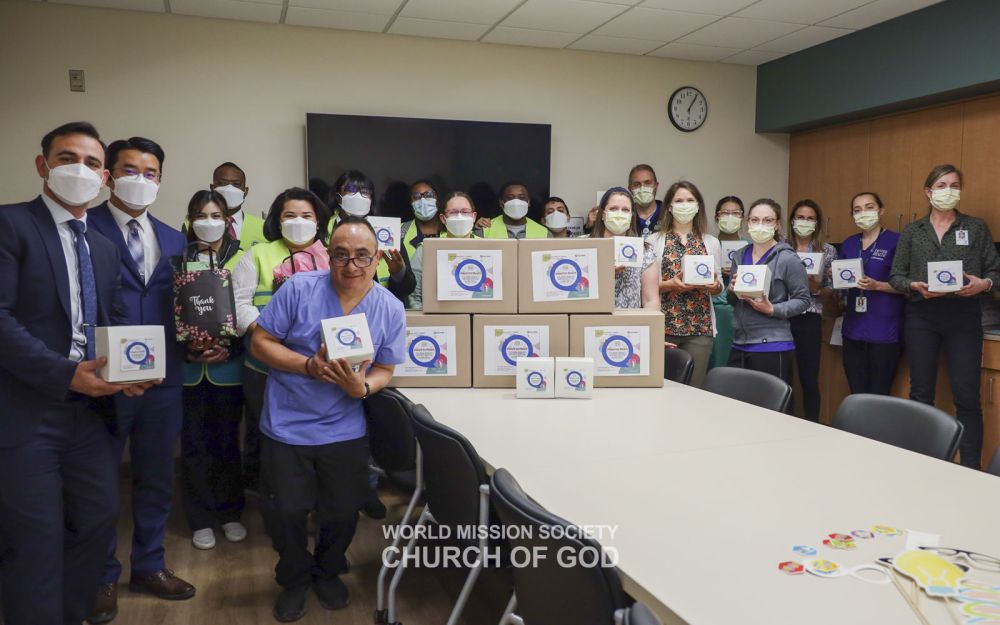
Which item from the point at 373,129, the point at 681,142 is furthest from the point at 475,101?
the point at 681,142

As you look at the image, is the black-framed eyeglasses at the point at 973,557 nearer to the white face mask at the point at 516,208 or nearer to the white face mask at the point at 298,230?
the white face mask at the point at 298,230

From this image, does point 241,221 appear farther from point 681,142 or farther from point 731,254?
point 681,142

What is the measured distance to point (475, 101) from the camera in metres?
5.28

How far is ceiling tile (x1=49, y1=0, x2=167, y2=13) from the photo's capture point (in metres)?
4.30

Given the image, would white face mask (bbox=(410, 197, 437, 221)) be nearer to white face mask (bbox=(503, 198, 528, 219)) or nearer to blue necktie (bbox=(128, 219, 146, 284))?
white face mask (bbox=(503, 198, 528, 219))

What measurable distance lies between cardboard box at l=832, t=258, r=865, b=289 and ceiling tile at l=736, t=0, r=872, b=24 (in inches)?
63.0

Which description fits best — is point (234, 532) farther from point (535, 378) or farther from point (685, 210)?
point (685, 210)

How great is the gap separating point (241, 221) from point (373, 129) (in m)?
1.26

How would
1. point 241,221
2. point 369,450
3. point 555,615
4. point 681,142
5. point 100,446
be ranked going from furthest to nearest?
point 681,142
point 241,221
point 369,450
point 100,446
point 555,615

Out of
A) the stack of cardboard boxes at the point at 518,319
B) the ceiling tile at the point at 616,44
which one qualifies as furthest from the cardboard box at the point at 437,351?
the ceiling tile at the point at 616,44

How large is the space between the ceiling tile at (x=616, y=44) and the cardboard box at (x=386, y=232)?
9.09 feet

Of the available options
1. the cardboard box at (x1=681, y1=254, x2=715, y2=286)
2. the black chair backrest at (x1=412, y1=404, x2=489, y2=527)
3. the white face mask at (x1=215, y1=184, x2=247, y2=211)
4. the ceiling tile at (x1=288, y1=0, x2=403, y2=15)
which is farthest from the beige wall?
the black chair backrest at (x1=412, y1=404, x2=489, y2=527)

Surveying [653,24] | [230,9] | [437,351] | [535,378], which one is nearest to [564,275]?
[535,378]

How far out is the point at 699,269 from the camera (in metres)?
3.48
